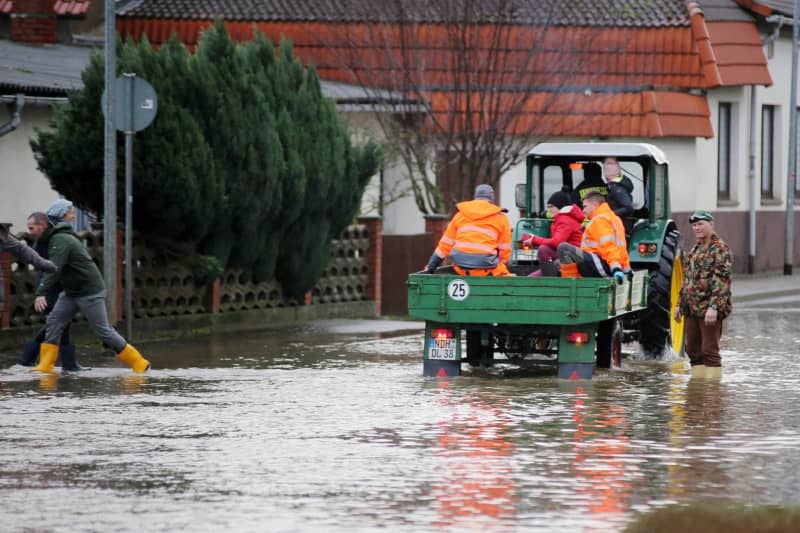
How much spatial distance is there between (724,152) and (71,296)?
25.5 metres

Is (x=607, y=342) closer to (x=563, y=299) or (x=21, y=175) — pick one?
(x=563, y=299)

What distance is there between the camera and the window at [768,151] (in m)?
42.9

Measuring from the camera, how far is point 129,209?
21203 millimetres

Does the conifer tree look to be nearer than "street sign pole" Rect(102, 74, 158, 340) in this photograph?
No

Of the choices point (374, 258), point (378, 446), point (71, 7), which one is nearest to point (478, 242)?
point (378, 446)

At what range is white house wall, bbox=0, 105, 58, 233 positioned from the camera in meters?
26.9

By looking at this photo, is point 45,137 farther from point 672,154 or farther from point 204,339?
point 672,154

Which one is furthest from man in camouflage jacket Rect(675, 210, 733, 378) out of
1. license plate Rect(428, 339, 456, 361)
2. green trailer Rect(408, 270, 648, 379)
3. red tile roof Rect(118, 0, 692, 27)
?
red tile roof Rect(118, 0, 692, 27)

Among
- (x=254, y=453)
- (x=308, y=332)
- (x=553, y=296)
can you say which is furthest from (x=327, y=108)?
(x=254, y=453)

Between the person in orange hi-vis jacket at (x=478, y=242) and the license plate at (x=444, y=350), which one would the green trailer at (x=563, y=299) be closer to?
the license plate at (x=444, y=350)

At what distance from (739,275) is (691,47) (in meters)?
5.20

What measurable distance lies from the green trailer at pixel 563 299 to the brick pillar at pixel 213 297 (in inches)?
184

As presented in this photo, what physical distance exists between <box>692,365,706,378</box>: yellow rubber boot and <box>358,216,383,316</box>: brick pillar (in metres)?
10.3

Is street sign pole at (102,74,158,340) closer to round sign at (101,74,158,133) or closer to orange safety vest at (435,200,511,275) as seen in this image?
round sign at (101,74,158,133)
